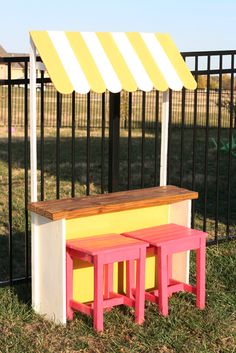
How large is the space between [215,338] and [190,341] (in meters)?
0.18

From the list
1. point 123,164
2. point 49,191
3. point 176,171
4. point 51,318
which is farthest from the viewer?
point 123,164

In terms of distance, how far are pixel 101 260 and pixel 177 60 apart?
173cm

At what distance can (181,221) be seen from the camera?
4852 millimetres

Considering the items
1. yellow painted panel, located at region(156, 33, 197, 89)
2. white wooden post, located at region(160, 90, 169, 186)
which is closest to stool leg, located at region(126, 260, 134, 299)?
white wooden post, located at region(160, 90, 169, 186)

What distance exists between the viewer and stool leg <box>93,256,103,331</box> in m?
3.92

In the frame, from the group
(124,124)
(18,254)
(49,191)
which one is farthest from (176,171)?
(124,124)

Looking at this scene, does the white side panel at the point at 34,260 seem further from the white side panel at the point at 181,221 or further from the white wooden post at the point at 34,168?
the white side panel at the point at 181,221

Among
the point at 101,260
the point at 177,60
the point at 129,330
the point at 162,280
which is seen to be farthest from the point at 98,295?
the point at 177,60

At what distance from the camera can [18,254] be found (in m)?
6.21

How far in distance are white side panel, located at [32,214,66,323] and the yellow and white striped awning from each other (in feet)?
3.05

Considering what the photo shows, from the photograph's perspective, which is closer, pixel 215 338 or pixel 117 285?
pixel 215 338

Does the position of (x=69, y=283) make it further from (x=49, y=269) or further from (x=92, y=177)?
(x=92, y=177)

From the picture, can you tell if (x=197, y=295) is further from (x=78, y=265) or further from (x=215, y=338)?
(x=78, y=265)

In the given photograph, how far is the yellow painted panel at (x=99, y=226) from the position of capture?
4.38m
